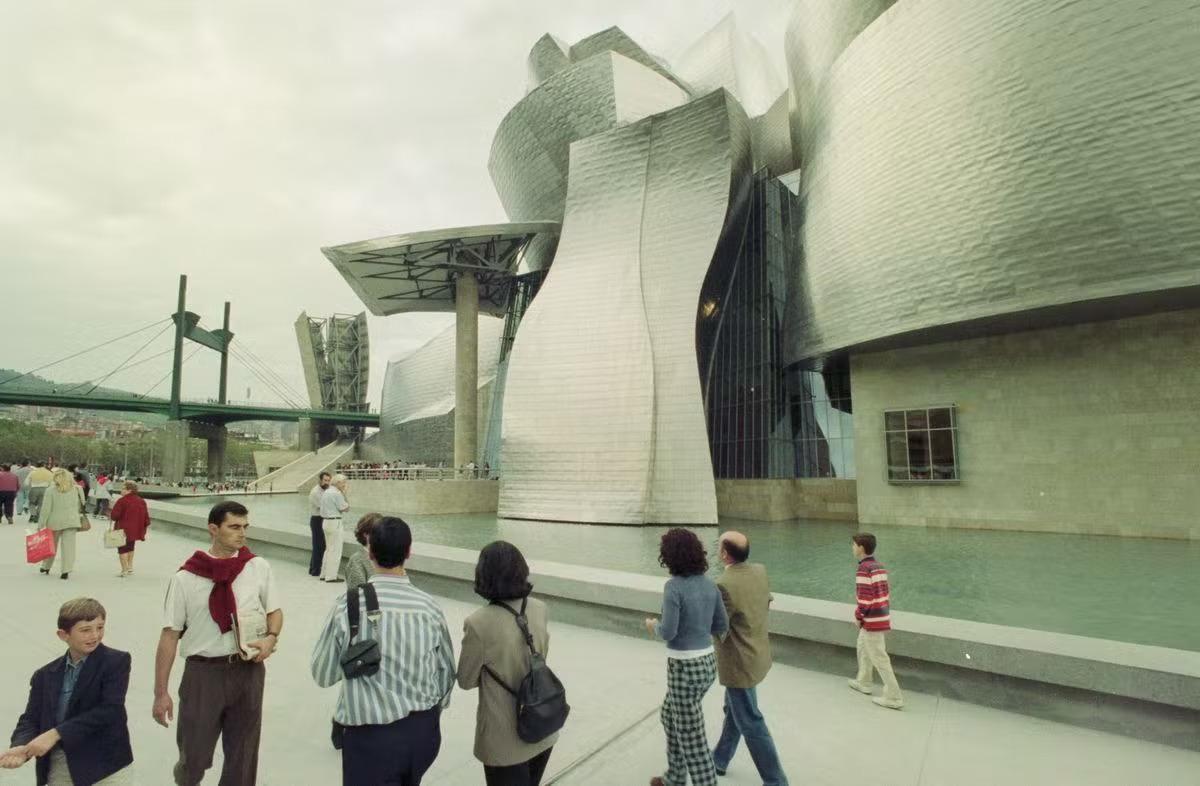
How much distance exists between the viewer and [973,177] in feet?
46.7

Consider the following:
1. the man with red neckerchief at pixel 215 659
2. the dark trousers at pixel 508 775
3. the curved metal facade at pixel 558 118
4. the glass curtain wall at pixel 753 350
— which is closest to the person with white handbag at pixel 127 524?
the man with red neckerchief at pixel 215 659

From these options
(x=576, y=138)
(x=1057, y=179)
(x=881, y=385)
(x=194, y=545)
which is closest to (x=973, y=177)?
(x=1057, y=179)

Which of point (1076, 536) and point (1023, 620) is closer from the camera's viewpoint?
point (1023, 620)

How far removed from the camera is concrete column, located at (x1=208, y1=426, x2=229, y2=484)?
5581cm

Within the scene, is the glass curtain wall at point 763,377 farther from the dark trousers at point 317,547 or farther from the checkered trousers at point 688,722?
the checkered trousers at point 688,722

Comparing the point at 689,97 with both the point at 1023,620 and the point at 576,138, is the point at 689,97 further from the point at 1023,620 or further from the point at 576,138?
the point at 1023,620

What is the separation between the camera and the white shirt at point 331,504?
7.80 meters

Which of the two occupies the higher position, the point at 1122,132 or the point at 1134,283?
the point at 1122,132

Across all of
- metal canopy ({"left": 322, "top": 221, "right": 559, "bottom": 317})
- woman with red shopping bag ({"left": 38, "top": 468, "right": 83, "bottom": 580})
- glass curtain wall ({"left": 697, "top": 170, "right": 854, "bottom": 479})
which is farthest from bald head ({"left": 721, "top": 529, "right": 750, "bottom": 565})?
metal canopy ({"left": 322, "top": 221, "right": 559, "bottom": 317})

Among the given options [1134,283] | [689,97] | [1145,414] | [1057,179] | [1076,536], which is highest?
[689,97]

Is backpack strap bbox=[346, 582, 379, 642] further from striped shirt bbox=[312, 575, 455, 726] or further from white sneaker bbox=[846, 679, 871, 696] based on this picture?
white sneaker bbox=[846, 679, 871, 696]

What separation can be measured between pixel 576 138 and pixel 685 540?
21.9 metres

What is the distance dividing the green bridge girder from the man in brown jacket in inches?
1942

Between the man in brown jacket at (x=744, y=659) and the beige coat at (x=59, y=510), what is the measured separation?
27.4ft
